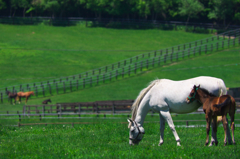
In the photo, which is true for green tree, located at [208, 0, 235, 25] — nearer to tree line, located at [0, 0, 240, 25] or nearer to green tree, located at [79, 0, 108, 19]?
tree line, located at [0, 0, 240, 25]

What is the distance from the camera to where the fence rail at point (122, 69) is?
37.6 m

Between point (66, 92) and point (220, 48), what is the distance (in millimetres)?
24471

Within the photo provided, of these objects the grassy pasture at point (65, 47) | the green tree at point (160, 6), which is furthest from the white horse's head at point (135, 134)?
the green tree at point (160, 6)

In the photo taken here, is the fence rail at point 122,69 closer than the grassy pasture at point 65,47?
Yes

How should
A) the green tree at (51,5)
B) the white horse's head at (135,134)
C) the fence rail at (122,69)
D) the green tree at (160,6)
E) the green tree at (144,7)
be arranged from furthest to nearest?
the green tree at (160,6)
the green tree at (144,7)
the green tree at (51,5)
the fence rail at (122,69)
the white horse's head at (135,134)

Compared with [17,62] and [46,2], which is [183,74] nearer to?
[17,62]

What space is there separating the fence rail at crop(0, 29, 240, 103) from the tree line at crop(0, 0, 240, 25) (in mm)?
12334

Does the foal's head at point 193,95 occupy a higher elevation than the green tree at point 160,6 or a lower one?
lower

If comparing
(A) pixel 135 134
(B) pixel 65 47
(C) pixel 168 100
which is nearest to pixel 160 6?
(B) pixel 65 47

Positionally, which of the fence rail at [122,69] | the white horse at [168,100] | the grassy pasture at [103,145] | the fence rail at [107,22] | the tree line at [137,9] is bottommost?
the fence rail at [122,69]

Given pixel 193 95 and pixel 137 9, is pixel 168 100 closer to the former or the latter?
pixel 193 95

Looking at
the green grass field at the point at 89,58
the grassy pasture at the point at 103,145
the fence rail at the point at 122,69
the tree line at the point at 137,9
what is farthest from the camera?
the tree line at the point at 137,9

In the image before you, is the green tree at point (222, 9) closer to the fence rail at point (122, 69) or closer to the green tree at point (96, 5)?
the fence rail at point (122, 69)

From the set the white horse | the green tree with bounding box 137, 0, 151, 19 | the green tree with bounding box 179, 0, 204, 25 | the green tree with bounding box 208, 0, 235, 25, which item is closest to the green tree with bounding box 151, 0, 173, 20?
the green tree with bounding box 137, 0, 151, 19
